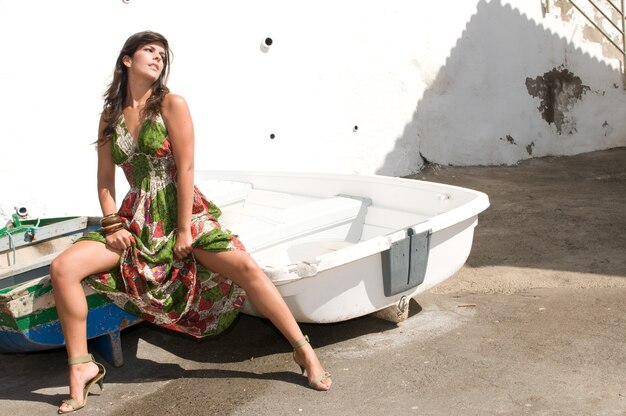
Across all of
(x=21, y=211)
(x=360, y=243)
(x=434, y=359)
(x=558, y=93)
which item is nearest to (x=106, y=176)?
(x=360, y=243)

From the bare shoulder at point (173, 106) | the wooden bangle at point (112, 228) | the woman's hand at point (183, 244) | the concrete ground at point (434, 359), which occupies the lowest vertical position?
the concrete ground at point (434, 359)

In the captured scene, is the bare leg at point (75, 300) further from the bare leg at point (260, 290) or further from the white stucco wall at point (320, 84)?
the white stucco wall at point (320, 84)

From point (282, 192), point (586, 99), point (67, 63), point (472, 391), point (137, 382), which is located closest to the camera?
point (472, 391)

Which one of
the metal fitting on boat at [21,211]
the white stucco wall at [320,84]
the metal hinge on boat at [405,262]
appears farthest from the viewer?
the white stucco wall at [320,84]

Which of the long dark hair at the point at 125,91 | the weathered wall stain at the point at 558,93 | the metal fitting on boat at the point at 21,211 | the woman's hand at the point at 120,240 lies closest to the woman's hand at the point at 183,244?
the woman's hand at the point at 120,240

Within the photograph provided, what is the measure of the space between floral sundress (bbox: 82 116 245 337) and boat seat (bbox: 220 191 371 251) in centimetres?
82

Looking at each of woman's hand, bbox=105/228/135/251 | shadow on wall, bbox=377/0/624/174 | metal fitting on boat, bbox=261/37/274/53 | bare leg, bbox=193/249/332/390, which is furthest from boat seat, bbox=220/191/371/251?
shadow on wall, bbox=377/0/624/174

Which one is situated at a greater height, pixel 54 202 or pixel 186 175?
pixel 186 175

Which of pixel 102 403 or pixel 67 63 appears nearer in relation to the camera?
pixel 102 403

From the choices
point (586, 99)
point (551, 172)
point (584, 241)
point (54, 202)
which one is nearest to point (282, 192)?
point (54, 202)

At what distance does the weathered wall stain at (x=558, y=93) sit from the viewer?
32.8ft

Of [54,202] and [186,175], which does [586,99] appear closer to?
[54,202]

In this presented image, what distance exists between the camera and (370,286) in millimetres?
3992

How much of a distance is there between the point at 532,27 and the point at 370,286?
680cm
